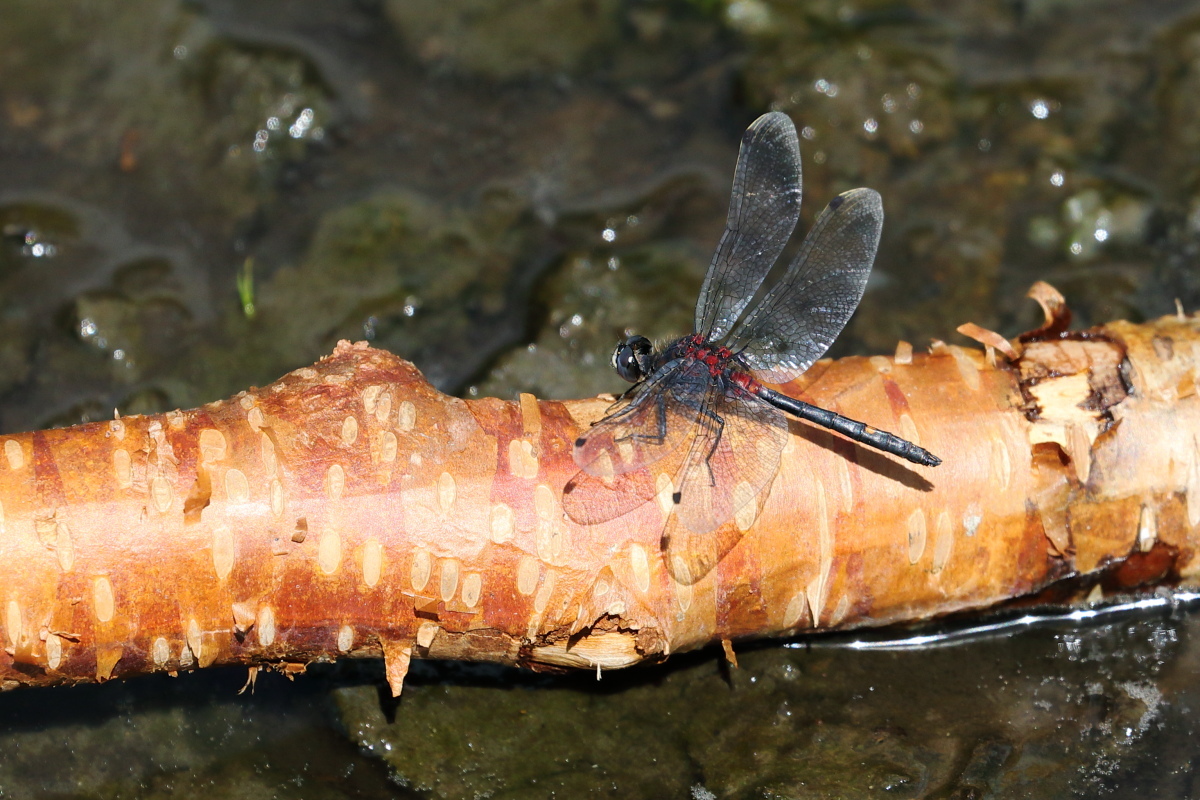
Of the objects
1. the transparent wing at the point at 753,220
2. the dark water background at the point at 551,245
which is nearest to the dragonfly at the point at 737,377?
the transparent wing at the point at 753,220

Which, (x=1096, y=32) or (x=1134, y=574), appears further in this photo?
(x=1096, y=32)

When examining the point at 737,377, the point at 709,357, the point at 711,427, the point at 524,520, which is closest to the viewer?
the point at 524,520

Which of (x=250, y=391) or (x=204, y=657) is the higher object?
(x=250, y=391)

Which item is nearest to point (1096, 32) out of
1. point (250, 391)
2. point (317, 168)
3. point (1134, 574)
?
point (1134, 574)

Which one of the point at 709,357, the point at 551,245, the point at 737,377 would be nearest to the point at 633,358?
the point at 709,357

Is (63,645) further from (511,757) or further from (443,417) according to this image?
(511,757)

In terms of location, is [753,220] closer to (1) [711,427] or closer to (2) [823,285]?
(2) [823,285]

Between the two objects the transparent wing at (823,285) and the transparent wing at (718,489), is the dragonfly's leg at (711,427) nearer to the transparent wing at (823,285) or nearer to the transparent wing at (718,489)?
the transparent wing at (718,489)

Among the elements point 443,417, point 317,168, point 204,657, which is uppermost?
point 317,168
